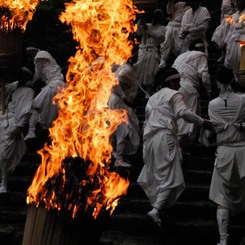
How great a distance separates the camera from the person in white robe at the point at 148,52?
15.2 m

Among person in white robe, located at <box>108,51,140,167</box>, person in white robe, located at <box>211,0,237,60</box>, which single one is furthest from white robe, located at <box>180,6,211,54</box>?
person in white robe, located at <box>108,51,140,167</box>

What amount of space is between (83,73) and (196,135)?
5309 millimetres

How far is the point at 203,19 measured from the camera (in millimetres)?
15508

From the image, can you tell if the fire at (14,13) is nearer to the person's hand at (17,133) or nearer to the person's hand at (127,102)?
the person's hand at (17,133)

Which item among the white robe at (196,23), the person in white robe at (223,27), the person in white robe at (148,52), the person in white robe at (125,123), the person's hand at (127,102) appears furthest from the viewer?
the white robe at (196,23)

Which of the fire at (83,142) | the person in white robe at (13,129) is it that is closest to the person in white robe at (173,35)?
the person in white robe at (13,129)

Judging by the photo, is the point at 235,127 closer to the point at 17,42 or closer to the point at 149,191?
the point at 149,191

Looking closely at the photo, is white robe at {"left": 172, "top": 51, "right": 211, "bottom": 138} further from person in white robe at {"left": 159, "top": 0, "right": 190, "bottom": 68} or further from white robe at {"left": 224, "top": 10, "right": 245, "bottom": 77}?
person in white robe at {"left": 159, "top": 0, "right": 190, "bottom": 68}

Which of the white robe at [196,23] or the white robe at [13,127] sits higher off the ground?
the white robe at [196,23]

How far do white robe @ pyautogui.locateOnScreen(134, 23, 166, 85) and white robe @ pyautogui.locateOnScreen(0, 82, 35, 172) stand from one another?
12.4ft

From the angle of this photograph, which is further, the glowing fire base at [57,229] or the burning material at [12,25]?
the burning material at [12,25]

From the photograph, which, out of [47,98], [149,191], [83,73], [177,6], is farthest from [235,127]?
[177,6]

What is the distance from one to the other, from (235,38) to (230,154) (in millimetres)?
4888

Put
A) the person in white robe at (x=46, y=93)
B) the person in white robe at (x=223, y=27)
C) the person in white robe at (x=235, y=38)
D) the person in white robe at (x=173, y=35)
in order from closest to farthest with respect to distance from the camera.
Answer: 1. the person in white robe at (x=235, y=38)
2. the person in white robe at (x=46, y=93)
3. the person in white robe at (x=223, y=27)
4. the person in white robe at (x=173, y=35)
